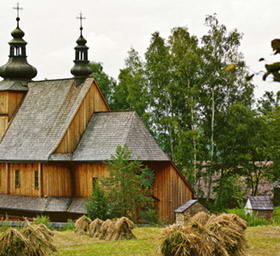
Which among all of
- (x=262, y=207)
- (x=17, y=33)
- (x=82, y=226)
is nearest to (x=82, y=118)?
(x=17, y=33)

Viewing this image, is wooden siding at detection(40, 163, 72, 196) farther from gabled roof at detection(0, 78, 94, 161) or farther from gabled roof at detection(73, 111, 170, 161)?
gabled roof at detection(73, 111, 170, 161)

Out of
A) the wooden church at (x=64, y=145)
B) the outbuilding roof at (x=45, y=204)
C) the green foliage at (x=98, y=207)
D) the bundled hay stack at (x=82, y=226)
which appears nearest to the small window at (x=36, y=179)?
the wooden church at (x=64, y=145)

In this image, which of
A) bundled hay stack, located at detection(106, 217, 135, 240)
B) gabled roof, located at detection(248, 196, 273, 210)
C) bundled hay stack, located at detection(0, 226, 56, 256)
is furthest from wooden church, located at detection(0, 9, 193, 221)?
bundled hay stack, located at detection(0, 226, 56, 256)

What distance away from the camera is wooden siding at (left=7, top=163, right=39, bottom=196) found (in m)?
34.8

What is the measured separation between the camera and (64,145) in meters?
34.0

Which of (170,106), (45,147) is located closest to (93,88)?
(45,147)

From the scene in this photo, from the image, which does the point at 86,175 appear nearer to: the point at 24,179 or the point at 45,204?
the point at 45,204

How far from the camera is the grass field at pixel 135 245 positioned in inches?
603

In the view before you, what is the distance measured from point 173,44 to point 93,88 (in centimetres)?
794

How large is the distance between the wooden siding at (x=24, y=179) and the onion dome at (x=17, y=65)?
5799 mm

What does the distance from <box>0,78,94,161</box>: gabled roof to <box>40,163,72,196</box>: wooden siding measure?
2.74 feet

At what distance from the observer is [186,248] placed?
11945mm

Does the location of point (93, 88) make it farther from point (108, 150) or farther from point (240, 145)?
point (240, 145)

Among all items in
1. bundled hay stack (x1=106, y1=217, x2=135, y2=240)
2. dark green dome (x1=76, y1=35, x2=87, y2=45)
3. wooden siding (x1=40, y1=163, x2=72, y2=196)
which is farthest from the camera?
dark green dome (x1=76, y1=35, x2=87, y2=45)
